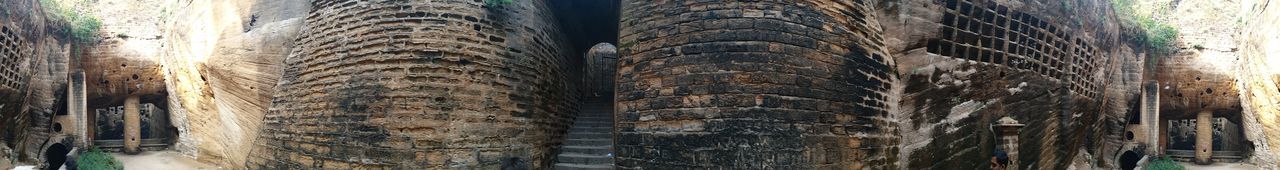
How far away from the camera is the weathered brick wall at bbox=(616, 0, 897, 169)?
18.4ft

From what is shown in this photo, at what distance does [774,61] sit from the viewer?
18.6 ft

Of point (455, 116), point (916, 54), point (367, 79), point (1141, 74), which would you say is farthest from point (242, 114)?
point (1141, 74)

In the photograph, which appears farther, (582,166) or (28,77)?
(28,77)

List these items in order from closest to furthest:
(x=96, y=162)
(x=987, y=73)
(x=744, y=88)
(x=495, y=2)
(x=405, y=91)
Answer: (x=744, y=88), (x=405, y=91), (x=495, y=2), (x=987, y=73), (x=96, y=162)

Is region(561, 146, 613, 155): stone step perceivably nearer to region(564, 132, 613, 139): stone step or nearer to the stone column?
region(564, 132, 613, 139): stone step

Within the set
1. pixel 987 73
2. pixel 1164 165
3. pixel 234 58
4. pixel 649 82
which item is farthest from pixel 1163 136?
pixel 234 58

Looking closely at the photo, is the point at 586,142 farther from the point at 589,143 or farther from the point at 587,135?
the point at 587,135

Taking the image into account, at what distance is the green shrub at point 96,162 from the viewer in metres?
11.2

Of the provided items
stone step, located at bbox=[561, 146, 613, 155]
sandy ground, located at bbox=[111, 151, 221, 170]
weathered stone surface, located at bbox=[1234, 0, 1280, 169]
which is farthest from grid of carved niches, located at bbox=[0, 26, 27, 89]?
weathered stone surface, located at bbox=[1234, 0, 1280, 169]

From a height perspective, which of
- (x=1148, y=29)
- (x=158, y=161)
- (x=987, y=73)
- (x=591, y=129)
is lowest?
(x=158, y=161)

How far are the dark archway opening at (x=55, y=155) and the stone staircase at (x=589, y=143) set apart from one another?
906 centimetres

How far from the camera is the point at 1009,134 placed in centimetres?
733

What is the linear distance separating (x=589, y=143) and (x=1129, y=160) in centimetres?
1033

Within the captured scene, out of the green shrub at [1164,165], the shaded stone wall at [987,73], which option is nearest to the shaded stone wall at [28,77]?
the shaded stone wall at [987,73]
